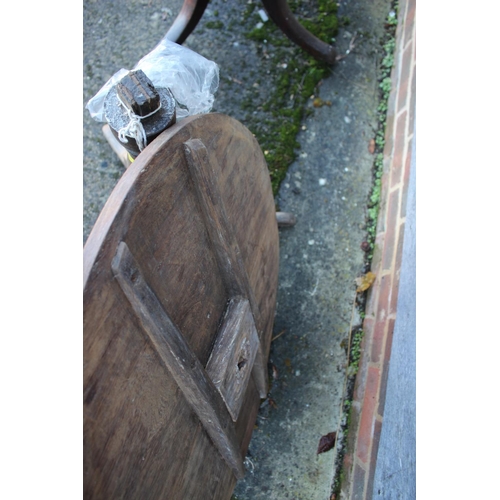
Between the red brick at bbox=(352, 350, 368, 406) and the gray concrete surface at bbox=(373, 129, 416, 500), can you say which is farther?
the red brick at bbox=(352, 350, 368, 406)

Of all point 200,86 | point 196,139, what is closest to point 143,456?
point 196,139

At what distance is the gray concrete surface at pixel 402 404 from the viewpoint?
4.56ft

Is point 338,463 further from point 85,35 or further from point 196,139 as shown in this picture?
point 85,35

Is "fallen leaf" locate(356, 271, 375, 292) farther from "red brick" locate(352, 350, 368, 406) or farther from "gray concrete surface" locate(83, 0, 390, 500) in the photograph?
"red brick" locate(352, 350, 368, 406)

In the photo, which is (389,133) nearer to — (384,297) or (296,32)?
(296,32)

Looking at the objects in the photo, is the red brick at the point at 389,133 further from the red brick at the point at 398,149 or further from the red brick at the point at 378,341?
the red brick at the point at 378,341

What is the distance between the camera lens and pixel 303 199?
2.41 metres

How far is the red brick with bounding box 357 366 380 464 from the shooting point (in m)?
1.86

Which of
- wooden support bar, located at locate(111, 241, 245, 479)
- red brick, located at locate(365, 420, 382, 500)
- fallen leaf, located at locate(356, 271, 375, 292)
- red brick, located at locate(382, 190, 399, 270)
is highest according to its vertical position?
wooden support bar, located at locate(111, 241, 245, 479)

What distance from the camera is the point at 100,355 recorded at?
875 mm

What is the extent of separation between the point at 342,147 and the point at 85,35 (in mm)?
1531

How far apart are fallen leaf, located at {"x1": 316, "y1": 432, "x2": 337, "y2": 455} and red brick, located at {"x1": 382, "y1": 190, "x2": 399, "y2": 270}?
73 cm

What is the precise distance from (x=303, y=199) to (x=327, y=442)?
1109 mm

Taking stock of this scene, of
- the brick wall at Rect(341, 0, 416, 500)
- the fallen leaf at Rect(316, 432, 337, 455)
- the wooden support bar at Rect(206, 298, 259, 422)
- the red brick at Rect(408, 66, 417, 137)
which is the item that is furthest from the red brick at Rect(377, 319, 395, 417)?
the red brick at Rect(408, 66, 417, 137)
